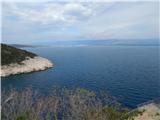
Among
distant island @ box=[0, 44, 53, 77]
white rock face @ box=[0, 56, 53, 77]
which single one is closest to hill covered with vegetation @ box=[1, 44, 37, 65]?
distant island @ box=[0, 44, 53, 77]

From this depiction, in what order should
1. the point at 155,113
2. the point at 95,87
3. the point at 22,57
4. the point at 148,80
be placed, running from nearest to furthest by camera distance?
the point at 155,113
the point at 95,87
the point at 148,80
the point at 22,57

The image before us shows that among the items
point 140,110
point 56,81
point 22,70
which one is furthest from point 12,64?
point 140,110

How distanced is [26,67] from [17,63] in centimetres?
394

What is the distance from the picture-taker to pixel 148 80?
7862 cm

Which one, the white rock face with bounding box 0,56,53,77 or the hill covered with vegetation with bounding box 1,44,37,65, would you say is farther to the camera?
the hill covered with vegetation with bounding box 1,44,37,65

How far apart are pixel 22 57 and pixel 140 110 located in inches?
3462

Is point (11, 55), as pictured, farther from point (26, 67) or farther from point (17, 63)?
point (26, 67)

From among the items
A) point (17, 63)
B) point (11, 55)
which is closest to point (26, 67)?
point (17, 63)

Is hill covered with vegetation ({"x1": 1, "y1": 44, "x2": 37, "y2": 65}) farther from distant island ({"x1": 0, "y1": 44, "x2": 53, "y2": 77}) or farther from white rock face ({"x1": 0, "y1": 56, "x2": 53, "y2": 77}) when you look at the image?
white rock face ({"x1": 0, "y1": 56, "x2": 53, "y2": 77})

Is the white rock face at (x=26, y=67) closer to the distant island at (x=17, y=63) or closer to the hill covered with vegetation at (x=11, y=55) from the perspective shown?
the distant island at (x=17, y=63)

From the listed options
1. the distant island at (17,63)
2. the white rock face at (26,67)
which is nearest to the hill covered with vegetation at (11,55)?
the distant island at (17,63)

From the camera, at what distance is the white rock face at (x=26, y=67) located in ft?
327

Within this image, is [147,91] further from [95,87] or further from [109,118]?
[109,118]

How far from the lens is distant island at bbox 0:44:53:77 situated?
333 ft
